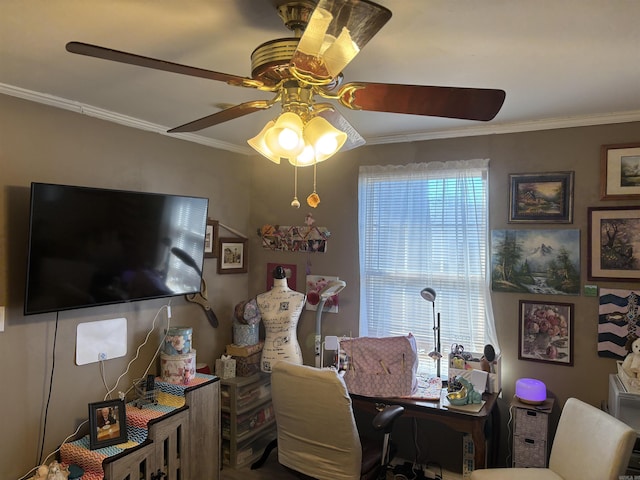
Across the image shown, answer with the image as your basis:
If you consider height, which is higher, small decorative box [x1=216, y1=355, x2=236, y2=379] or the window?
the window

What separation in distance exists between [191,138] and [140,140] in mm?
433

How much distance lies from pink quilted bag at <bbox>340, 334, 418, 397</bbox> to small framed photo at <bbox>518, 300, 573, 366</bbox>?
26.7 inches

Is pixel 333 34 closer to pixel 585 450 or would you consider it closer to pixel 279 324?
pixel 585 450

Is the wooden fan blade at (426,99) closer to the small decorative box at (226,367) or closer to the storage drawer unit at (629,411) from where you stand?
the storage drawer unit at (629,411)

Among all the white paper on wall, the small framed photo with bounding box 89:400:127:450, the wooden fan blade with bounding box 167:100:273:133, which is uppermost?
the wooden fan blade with bounding box 167:100:273:133

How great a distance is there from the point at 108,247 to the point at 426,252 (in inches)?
77.9

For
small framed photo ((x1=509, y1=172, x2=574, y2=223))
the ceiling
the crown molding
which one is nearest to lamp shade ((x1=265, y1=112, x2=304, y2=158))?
the ceiling

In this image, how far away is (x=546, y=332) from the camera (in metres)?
2.71

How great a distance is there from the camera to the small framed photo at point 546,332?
2.66 metres

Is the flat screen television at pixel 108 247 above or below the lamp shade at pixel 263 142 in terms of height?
below

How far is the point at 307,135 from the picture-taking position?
141 cm

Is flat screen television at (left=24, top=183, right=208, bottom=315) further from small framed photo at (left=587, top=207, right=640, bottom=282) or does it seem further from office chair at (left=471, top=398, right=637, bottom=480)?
small framed photo at (left=587, top=207, right=640, bottom=282)

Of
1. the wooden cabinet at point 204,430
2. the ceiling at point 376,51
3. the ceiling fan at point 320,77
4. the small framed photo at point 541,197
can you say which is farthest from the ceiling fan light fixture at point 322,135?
the wooden cabinet at point 204,430

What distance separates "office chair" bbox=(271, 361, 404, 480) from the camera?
222 centimetres
